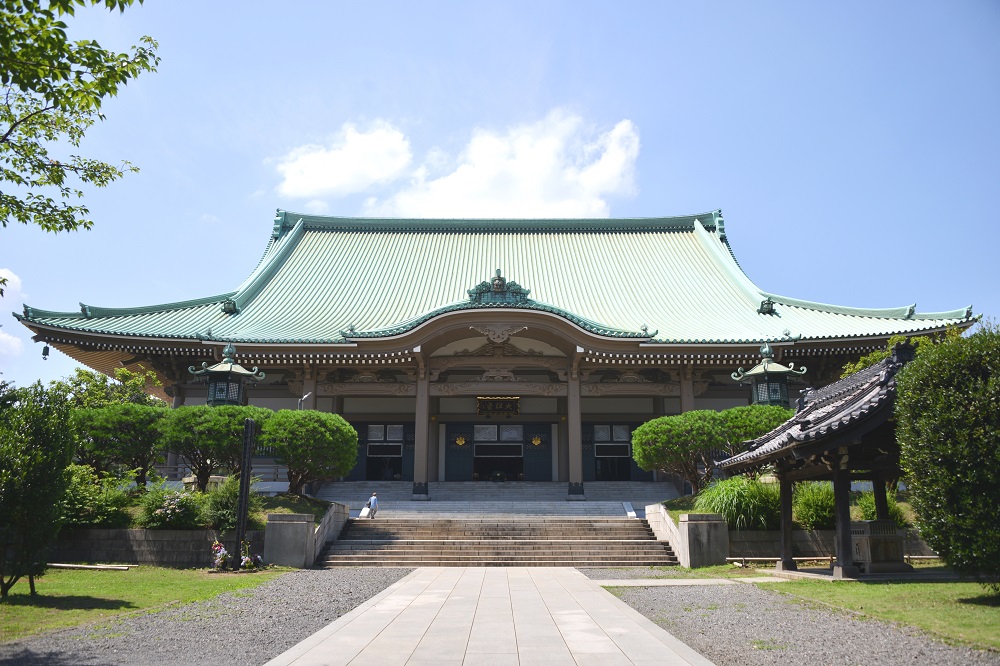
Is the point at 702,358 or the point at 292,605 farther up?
the point at 702,358

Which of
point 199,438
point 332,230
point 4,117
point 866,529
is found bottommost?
point 866,529

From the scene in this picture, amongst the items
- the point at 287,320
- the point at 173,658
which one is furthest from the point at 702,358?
the point at 173,658

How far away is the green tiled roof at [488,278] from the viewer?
2288 centimetres

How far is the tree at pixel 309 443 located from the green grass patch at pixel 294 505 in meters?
0.41

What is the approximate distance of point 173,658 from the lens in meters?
6.23

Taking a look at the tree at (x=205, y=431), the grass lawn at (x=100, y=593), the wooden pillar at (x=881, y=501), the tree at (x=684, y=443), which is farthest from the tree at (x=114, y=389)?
the wooden pillar at (x=881, y=501)

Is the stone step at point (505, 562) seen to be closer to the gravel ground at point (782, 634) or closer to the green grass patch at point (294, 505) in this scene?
the green grass patch at point (294, 505)

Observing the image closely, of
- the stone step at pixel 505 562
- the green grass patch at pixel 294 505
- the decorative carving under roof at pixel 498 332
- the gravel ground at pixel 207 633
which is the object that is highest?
the decorative carving under roof at pixel 498 332

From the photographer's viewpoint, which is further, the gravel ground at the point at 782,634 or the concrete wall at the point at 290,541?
the concrete wall at the point at 290,541

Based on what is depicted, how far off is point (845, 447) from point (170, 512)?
13.2 meters

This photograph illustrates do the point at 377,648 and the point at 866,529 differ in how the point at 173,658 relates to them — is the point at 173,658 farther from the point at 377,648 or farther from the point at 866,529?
the point at 866,529

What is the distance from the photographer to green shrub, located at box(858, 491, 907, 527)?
1418cm

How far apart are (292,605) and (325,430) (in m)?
7.95

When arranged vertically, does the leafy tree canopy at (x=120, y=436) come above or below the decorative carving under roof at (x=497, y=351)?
below
